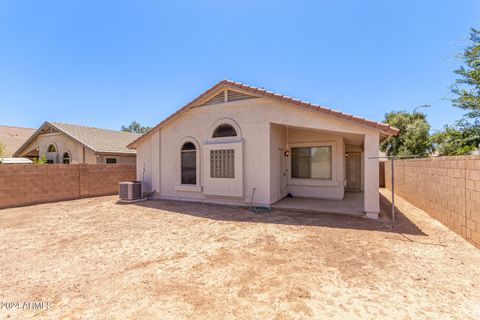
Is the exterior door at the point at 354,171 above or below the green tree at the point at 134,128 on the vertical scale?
below

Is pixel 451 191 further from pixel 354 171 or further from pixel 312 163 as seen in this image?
pixel 354 171

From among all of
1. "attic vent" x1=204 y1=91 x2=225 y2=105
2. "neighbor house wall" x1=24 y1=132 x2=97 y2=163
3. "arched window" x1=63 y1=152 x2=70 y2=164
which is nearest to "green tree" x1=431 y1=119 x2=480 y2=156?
"attic vent" x1=204 y1=91 x2=225 y2=105

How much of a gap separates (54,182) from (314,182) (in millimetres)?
13491

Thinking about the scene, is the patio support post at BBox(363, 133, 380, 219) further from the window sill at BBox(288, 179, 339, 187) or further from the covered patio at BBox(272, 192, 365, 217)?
the window sill at BBox(288, 179, 339, 187)

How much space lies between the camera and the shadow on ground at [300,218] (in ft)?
20.9

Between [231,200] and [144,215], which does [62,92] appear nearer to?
[144,215]

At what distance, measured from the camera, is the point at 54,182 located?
11.4m

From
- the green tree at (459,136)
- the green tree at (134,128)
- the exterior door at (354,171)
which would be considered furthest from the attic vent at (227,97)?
the green tree at (134,128)

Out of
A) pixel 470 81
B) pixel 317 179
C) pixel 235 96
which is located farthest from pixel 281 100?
pixel 470 81

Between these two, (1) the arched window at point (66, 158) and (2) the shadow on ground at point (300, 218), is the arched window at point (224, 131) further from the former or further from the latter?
(1) the arched window at point (66, 158)

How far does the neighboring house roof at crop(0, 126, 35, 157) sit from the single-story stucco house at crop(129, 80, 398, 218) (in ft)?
68.9

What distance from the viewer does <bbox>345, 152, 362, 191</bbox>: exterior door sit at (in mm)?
14078

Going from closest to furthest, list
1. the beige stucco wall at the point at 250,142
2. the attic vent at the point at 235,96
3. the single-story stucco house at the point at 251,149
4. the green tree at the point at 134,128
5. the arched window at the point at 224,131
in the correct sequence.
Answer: the beige stucco wall at the point at 250,142, the single-story stucco house at the point at 251,149, the attic vent at the point at 235,96, the arched window at the point at 224,131, the green tree at the point at 134,128

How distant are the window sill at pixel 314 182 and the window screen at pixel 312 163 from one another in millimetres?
197
